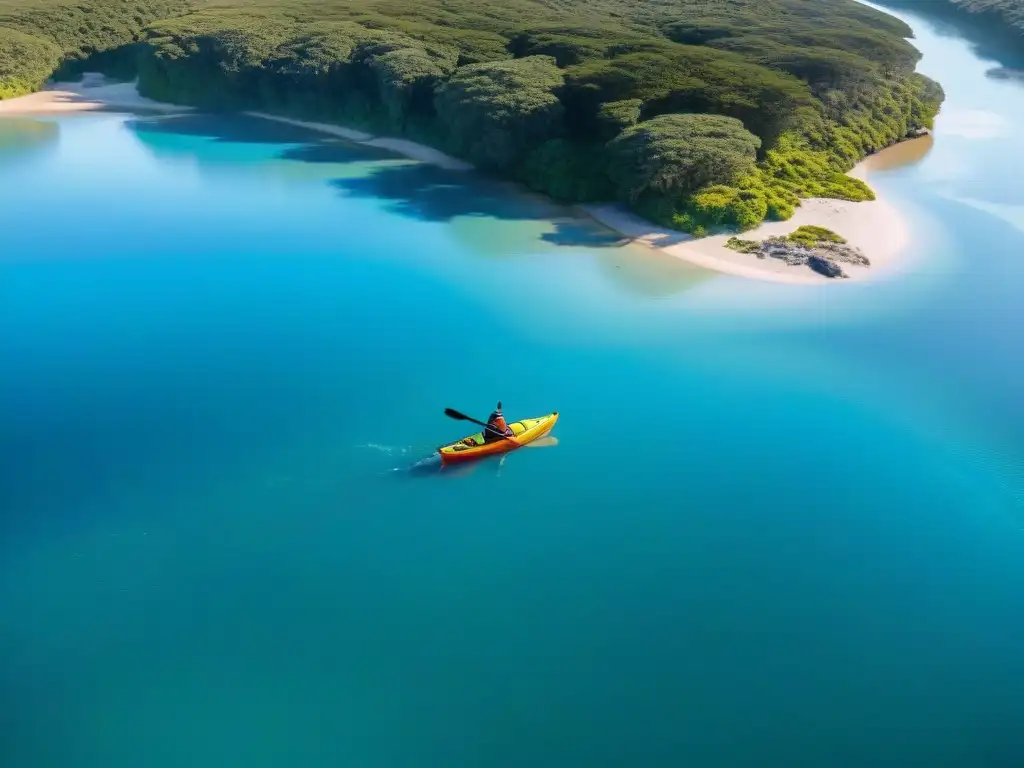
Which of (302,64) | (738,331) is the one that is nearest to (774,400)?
(738,331)

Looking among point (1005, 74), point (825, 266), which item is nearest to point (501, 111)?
point (825, 266)

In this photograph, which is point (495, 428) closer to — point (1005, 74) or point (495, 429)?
point (495, 429)

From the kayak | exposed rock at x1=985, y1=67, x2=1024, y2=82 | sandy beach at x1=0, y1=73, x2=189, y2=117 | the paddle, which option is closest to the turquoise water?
the kayak

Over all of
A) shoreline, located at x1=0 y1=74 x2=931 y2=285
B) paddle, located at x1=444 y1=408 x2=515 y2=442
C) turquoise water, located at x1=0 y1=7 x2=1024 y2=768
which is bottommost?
turquoise water, located at x1=0 y1=7 x2=1024 y2=768

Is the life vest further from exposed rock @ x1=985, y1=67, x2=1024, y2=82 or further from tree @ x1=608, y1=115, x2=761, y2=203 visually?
exposed rock @ x1=985, y1=67, x2=1024, y2=82

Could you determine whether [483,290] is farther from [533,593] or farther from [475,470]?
[533,593]
